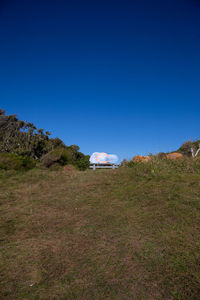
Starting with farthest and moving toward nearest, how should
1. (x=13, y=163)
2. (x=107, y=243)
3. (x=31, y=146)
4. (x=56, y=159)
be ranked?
(x=31, y=146) → (x=56, y=159) → (x=13, y=163) → (x=107, y=243)

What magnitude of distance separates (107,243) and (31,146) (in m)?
27.8

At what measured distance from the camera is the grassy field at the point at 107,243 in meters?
2.00

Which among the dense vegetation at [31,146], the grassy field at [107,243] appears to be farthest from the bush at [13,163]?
the grassy field at [107,243]

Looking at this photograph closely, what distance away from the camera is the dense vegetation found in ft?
40.0

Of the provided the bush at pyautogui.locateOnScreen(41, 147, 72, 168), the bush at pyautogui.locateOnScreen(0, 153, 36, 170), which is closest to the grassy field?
the bush at pyautogui.locateOnScreen(0, 153, 36, 170)

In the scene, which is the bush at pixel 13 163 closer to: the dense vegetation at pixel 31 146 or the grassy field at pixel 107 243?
the dense vegetation at pixel 31 146

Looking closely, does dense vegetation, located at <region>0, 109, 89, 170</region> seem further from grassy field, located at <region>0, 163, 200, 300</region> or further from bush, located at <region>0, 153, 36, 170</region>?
grassy field, located at <region>0, 163, 200, 300</region>

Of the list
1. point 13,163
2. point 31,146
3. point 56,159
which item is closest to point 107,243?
point 13,163

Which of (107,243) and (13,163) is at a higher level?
(13,163)

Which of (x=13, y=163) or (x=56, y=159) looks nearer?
(x=13, y=163)

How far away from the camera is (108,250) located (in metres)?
2.64

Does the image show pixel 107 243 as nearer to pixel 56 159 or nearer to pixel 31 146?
pixel 56 159

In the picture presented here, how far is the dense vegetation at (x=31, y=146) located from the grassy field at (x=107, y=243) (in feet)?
22.2

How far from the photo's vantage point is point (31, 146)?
28.4 m
